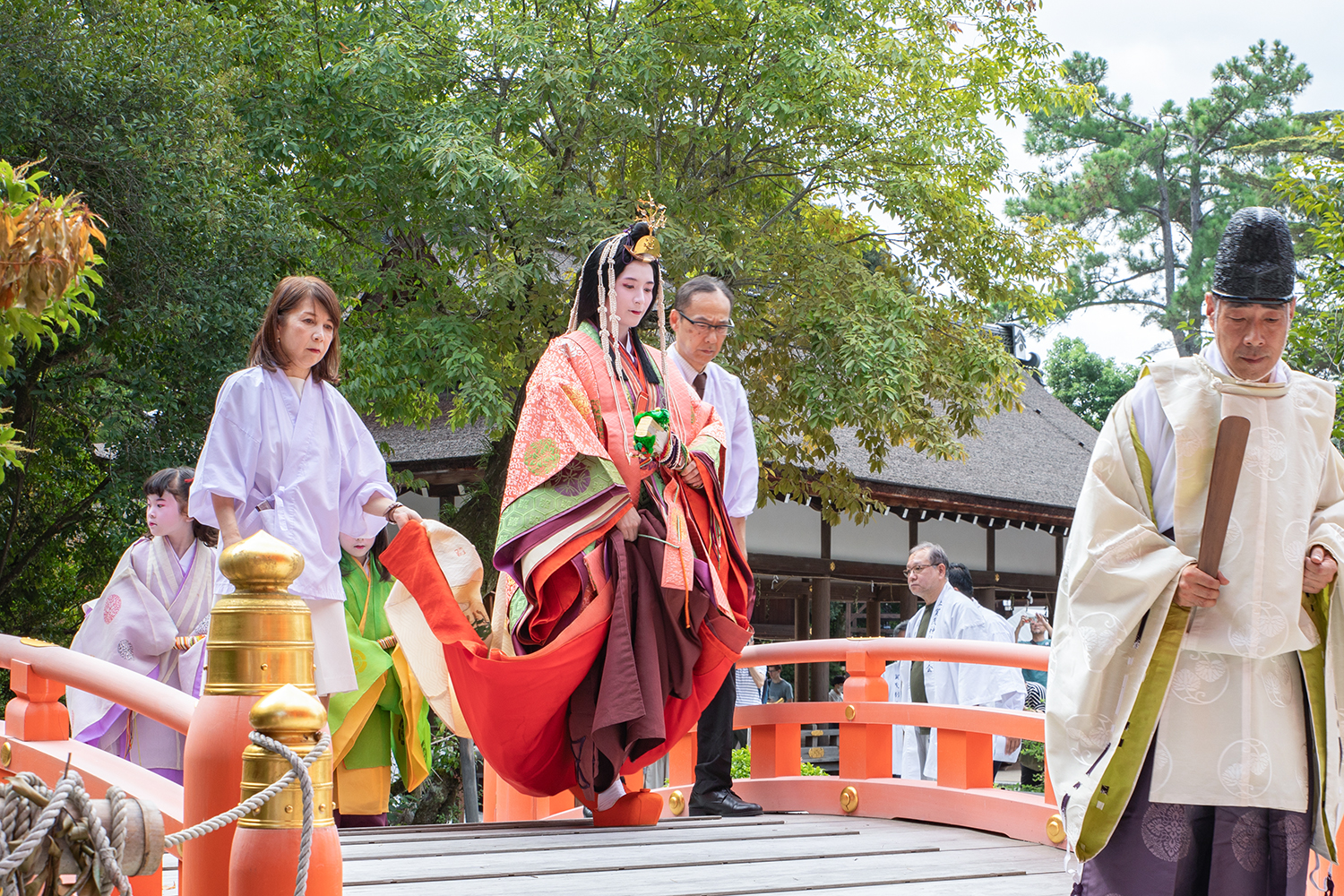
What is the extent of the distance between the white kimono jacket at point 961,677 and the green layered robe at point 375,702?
8.00 feet

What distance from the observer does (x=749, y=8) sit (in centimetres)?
923

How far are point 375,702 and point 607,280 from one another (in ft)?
6.04

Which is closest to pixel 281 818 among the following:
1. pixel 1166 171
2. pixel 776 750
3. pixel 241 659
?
pixel 241 659

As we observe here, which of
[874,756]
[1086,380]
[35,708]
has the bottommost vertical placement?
[874,756]

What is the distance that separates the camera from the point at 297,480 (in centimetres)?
379

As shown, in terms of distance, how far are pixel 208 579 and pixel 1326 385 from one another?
12.5 ft

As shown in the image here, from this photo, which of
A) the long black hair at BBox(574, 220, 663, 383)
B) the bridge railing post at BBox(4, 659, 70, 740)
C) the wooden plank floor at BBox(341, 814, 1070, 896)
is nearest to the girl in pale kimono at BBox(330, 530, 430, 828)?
the wooden plank floor at BBox(341, 814, 1070, 896)

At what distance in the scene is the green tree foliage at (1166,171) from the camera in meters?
26.2

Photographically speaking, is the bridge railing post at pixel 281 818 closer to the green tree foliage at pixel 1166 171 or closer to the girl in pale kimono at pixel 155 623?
the girl in pale kimono at pixel 155 623

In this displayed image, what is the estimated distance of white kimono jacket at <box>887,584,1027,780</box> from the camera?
6.13 metres

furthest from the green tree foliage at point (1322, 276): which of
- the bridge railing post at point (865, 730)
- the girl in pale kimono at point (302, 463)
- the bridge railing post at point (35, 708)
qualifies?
the bridge railing post at point (35, 708)

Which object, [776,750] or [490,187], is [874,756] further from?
[490,187]

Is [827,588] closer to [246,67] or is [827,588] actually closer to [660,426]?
[246,67]

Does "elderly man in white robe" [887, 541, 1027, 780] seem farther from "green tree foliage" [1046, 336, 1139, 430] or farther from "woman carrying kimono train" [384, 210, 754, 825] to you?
"green tree foliage" [1046, 336, 1139, 430]
